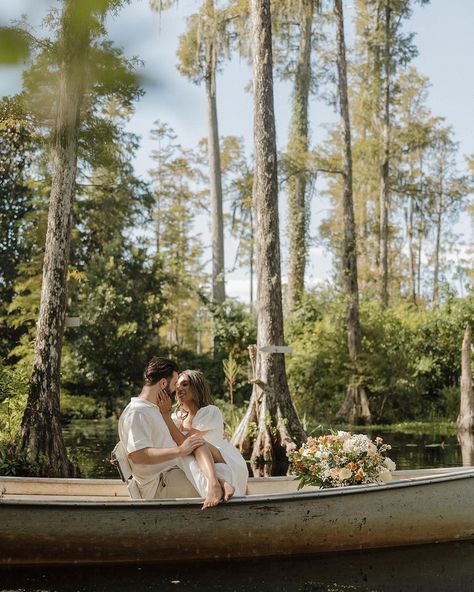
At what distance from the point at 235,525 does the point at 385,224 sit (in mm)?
21771

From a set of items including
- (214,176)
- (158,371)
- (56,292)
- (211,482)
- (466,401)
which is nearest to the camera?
(211,482)

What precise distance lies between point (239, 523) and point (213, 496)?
422 mm

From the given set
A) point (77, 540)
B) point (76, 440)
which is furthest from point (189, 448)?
point (76, 440)

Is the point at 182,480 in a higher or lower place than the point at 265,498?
higher

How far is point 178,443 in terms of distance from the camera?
637 centimetres

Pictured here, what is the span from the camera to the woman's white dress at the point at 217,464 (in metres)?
6.31

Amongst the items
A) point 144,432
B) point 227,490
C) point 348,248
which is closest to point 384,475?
point 227,490

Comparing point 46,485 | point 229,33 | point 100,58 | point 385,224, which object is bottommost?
point 46,485

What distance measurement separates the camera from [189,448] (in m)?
6.12

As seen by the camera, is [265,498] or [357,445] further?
[357,445]

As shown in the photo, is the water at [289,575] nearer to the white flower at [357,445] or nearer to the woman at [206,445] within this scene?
the woman at [206,445]

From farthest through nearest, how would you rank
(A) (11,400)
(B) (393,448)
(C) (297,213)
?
(C) (297,213) < (B) (393,448) < (A) (11,400)

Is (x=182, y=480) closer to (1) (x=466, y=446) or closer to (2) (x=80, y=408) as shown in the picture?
(1) (x=466, y=446)

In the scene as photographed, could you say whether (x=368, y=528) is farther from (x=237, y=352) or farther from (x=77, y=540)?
(x=237, y=352)
